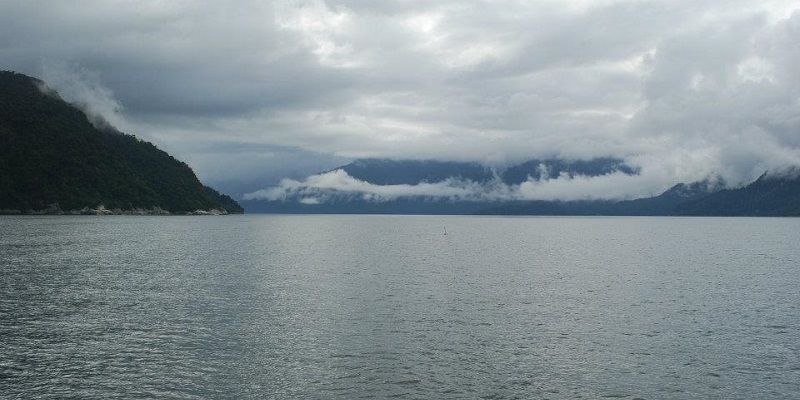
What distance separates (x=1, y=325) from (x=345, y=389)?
120 ft

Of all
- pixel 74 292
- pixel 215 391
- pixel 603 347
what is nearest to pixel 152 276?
pixel 74 292

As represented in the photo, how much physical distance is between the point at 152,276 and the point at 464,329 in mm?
59303

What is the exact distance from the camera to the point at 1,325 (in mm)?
51719

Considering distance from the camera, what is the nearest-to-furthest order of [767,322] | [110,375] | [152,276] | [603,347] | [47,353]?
[110,375] → [47,353] → [603,347] → [767,322] → [152,276]

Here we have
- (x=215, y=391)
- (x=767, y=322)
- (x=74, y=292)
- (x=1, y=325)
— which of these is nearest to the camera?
(x=215, y=391)

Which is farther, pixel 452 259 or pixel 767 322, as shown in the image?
pixel 452 259

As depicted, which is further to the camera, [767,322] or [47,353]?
[767,322]

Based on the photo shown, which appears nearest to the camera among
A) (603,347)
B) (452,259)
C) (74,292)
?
(603,347)

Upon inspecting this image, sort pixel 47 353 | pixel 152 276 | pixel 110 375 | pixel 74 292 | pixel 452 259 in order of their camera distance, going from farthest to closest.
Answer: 1. pixel 452 259
2. pixel 152 276
3. pixel 74 292
4. pixel 47 353
5. pixel 110 375

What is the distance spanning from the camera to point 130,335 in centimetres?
4950

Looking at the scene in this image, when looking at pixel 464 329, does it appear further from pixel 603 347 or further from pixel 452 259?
pixel 452 259

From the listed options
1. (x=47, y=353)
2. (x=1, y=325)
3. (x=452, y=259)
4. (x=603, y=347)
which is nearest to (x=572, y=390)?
(x=603, y=347)

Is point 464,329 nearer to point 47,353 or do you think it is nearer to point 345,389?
point 345,389

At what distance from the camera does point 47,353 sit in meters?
42.9
